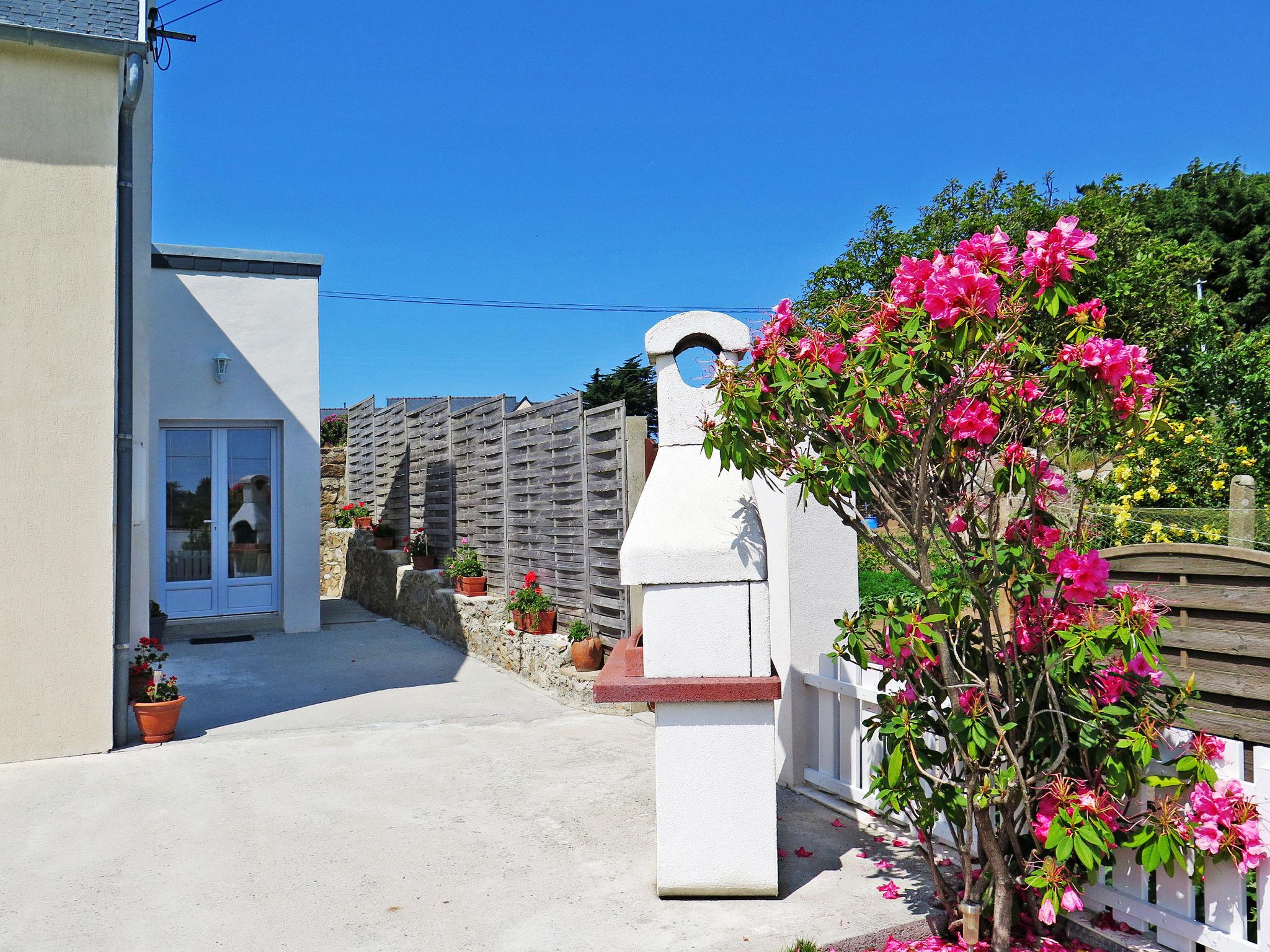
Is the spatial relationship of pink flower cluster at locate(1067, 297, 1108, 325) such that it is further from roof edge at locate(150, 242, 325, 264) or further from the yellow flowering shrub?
roof edge at locate(150, 242, 325, 264)

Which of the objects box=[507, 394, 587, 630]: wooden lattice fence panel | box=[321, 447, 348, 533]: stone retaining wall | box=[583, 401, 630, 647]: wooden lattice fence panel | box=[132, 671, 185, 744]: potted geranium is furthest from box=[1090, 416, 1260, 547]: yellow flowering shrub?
box=[321, 447, 348, 533]: stone retaining wall

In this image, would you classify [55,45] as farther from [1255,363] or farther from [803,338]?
[1255,363]

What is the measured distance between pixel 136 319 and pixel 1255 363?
436 inches

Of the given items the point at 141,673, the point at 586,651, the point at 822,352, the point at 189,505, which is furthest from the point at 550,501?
the point at 822,352

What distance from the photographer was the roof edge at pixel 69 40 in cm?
574

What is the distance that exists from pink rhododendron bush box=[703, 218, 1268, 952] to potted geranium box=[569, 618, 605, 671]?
14.6 ft

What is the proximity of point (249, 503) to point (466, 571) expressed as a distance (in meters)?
3.35

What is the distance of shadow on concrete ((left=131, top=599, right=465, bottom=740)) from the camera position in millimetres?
7004

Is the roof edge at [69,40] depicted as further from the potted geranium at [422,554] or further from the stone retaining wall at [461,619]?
the potted geranium at [422,554]

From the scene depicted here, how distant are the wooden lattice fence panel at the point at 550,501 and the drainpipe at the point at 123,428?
3.54m

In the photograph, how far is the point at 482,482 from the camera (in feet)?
34.1

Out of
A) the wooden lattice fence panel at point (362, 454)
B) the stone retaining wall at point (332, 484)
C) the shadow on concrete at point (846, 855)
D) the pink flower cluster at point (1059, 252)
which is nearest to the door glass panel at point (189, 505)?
the wooden lattice fence panel at point (362, 454)

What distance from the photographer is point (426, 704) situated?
738 centimetres

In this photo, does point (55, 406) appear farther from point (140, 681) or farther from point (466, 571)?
point (466, 571)
